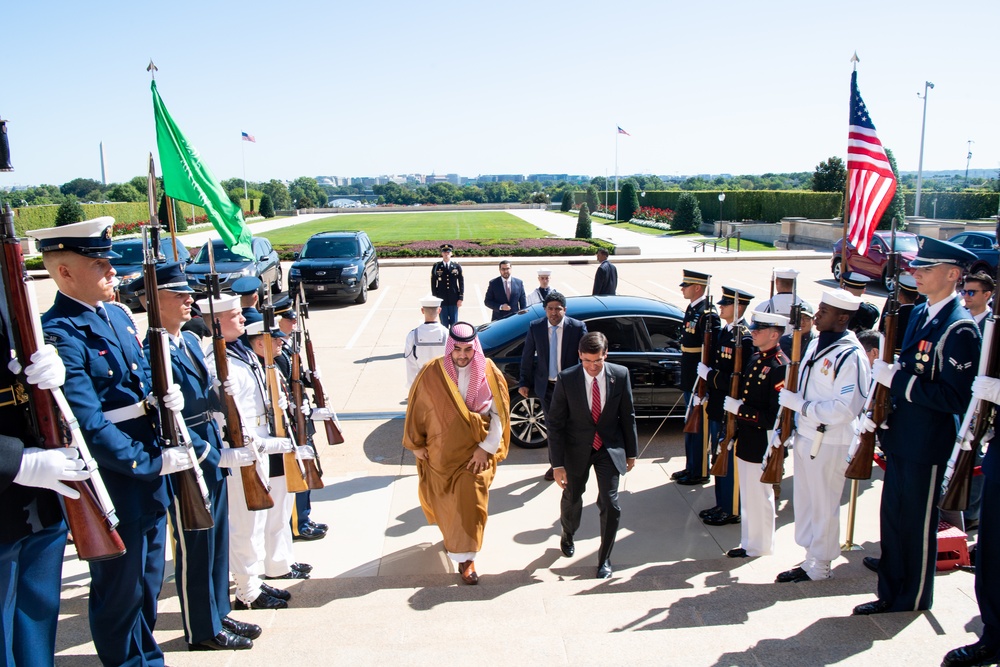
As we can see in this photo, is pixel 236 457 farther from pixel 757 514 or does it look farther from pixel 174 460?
pixel 757 514

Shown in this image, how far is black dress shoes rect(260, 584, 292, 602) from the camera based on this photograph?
4773 mm

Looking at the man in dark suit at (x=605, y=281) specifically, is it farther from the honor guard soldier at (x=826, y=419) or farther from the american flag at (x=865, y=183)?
the honor guard soldier at (x=826, y=419)

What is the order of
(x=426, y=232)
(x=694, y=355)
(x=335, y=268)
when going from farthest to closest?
(x=426, y=232) < (x=335, y=268) < (x=694, y=355)

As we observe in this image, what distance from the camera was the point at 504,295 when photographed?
1159 centimetres

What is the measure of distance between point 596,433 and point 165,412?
2.95 metres

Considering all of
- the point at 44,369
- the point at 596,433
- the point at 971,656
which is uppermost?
the point at 44,369

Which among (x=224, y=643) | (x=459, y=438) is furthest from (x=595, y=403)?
(x=224, y=643)

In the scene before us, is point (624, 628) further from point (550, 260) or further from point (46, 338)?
point (550, 260)

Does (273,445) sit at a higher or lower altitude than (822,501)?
higher

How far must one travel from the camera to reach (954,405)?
4148mm

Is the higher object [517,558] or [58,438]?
[58,438]

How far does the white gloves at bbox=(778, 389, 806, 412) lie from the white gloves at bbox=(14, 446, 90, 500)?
13.8 ft

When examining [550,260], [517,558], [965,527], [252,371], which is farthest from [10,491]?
[550,260]

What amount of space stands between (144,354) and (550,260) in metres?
24.4
